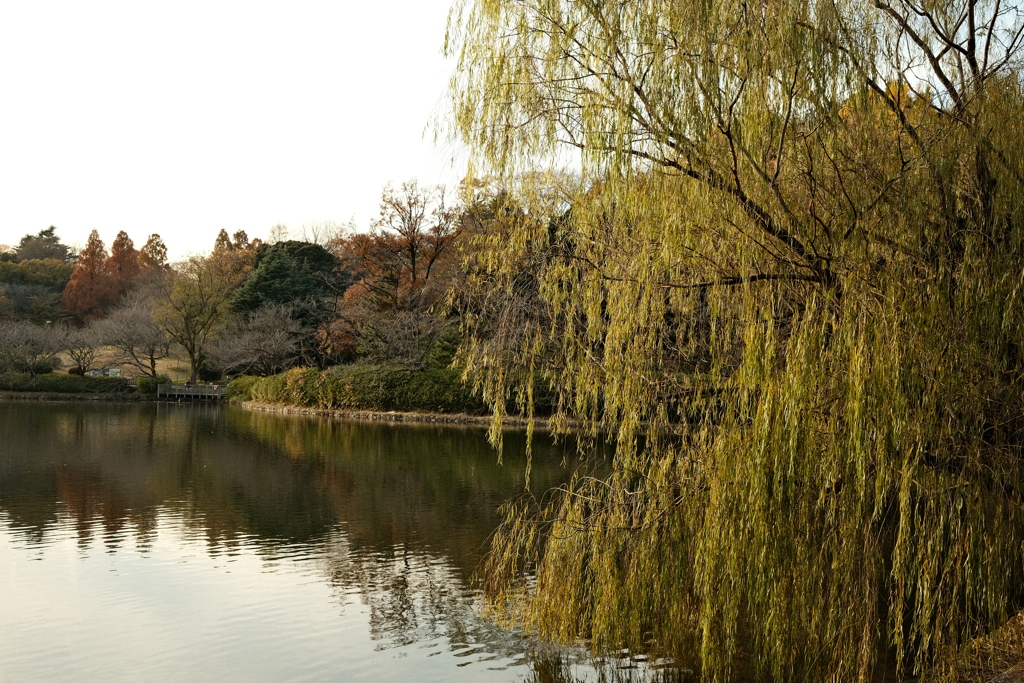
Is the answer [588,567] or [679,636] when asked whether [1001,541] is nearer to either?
[679,636]

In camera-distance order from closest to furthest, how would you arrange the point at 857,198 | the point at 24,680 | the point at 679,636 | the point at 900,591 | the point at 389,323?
the point at 900,591, the point at 857,198, the point at 679,636, the point at 24,680, the point at 389,323

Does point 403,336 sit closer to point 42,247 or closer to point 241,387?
point 241,387

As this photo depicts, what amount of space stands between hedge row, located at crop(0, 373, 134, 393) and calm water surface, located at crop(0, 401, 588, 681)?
2094 centimetres

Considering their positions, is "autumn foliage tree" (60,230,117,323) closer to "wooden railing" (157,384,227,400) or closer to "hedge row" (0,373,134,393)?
"hedge row" (0,373,134,393)

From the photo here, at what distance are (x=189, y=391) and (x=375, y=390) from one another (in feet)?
45.4

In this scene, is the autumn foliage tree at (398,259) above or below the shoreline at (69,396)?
above

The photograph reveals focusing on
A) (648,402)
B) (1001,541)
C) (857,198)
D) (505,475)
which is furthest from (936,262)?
(505,475)

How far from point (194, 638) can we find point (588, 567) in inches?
144

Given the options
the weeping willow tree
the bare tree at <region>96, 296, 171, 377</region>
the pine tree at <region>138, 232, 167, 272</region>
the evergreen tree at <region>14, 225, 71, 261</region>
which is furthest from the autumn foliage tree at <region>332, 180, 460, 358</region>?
the evergreen tree at <region>14, 225, 71, 261</region>

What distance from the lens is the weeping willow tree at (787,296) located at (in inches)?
174

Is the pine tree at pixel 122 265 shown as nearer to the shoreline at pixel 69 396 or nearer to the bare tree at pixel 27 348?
the bare tree at pixel 27 348

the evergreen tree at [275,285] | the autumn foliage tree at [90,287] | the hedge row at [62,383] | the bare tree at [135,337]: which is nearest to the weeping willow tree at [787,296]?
the evergreen tree at [275,285]

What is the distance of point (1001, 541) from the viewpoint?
4.46 metres

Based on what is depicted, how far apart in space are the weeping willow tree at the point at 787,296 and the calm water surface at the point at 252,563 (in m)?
2.05
